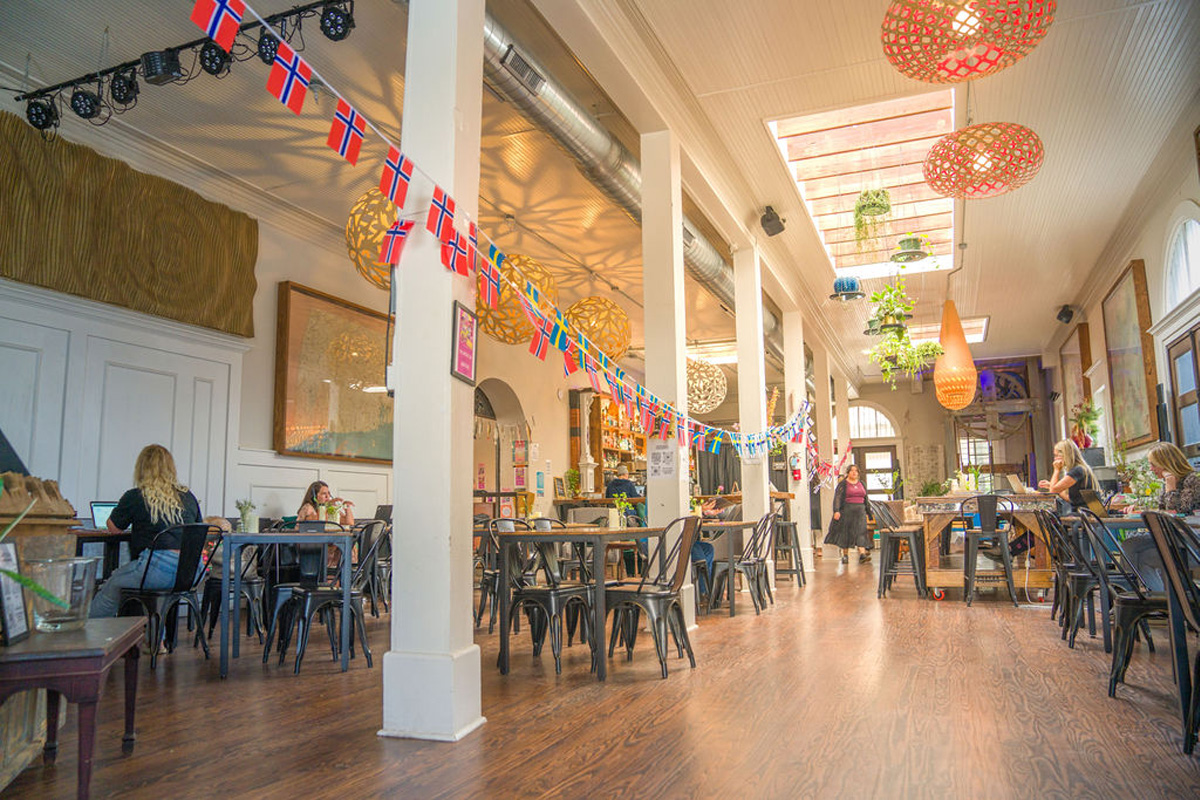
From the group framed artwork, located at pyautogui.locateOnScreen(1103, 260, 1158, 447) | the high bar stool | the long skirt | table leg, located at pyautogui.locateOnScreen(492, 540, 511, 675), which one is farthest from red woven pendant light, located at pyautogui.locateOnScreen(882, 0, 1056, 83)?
the long skirt

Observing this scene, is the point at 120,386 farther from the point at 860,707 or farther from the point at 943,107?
the point at 943,107

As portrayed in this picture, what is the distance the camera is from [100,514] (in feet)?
19.1

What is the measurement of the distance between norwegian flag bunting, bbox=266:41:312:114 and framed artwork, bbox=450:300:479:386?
1125 mm

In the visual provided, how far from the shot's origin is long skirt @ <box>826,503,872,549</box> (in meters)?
10.9

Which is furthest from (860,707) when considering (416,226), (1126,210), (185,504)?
(1126,210)

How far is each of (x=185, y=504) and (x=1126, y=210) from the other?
32.0 feet

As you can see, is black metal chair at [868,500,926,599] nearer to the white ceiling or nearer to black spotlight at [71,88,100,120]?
the white ceiling

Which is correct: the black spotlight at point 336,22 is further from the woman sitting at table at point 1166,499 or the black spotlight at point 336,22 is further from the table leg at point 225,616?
the woman sitting at table at point 1166,499

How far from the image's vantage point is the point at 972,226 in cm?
918

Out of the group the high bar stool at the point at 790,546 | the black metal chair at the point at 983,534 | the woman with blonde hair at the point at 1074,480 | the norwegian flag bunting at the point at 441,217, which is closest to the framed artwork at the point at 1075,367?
the high bar stool at the point at 790,546

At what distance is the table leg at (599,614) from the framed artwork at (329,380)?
4660 millimetres

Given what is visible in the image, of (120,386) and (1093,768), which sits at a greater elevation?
(120,386)

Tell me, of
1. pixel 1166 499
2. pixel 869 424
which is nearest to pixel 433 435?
pixel 1166 499

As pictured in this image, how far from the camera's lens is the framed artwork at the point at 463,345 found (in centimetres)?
323
